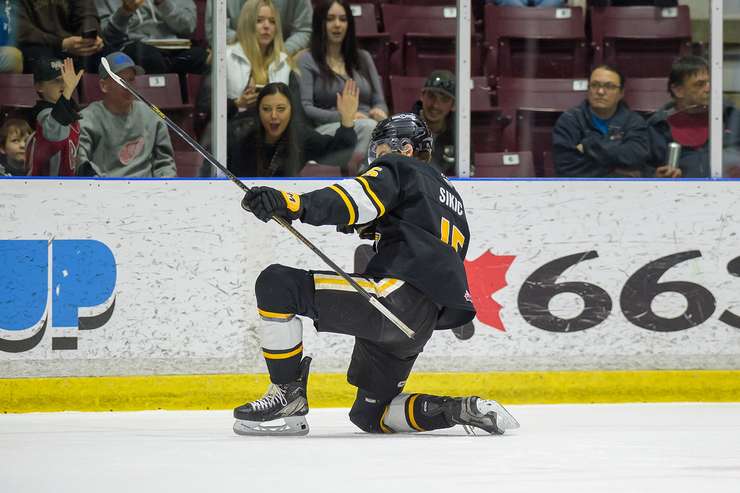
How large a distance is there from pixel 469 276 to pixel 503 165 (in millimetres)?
514

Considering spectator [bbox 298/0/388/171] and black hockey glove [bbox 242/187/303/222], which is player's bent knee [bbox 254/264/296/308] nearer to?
black hockey glove [bbox 242/187/303/222]

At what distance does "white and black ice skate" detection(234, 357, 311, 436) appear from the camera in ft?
12.9

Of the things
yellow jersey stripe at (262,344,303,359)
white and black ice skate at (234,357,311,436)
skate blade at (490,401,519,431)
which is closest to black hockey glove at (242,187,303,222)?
yellow jersey stripe at (262,344,303,359)

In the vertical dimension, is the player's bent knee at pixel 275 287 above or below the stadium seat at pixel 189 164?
below

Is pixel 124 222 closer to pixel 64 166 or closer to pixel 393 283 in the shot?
pixel 64 166

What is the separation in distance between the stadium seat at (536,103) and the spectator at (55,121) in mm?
1784

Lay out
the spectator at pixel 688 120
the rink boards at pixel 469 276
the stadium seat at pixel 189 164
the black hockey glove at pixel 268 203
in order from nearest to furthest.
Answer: the black hockey glove at pixel 268 203, the rink boards at pixel 469 276, the stadium seat at pixel 189 164, the spectator at pixel 688 120

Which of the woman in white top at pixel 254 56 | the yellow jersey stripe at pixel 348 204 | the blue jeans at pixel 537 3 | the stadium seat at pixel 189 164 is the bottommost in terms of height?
the yellow jersey stripe at pixel 348 204

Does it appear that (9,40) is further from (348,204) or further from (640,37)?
(640,37)

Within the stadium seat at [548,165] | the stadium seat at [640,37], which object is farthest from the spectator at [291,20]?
the stadium seat at [640,37]

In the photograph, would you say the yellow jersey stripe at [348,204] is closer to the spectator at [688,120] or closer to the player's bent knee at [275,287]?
the player's bent knee at [275,287]

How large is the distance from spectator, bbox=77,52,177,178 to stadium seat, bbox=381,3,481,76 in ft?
3.43

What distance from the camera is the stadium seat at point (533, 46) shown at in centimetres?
559

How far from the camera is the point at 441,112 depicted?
5434mm
